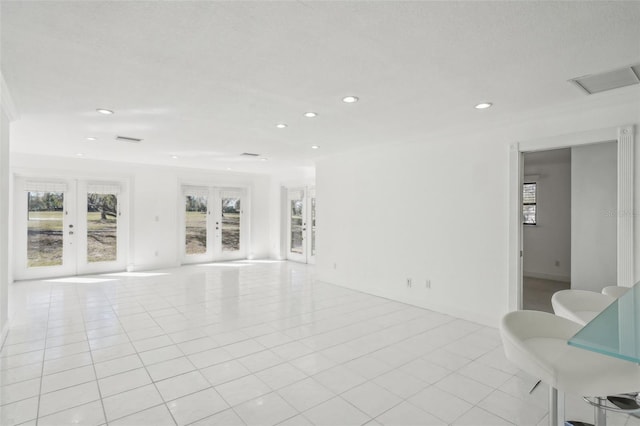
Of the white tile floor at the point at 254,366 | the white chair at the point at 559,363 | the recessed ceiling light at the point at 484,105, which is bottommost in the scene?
the white tile floor at the point at 254,366

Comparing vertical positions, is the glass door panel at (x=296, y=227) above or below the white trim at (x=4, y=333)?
above

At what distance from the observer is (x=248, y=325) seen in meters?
4.21

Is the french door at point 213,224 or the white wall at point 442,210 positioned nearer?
the white wall at point 442,210

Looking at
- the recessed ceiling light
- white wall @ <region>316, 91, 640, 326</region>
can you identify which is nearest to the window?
white wall @ <region>316, 91, 640, 326</region>

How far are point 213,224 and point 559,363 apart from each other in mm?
8550

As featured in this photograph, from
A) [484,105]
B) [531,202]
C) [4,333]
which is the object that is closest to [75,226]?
[4,333]

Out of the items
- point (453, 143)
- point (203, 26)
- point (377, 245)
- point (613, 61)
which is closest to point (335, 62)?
point (203, 26)

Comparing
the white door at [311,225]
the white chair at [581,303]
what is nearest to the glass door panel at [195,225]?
the white door at [311,225]

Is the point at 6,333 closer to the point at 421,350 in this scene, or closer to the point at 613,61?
the point at 421,350

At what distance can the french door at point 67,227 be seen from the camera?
6.74 m

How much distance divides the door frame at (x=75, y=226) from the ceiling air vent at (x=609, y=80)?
27.0 feet

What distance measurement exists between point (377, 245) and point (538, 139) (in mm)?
2741

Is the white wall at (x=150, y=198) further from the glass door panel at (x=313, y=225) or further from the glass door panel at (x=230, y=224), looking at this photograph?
the glass door panel at (x=313, y=225)

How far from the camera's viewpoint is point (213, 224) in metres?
9.20
